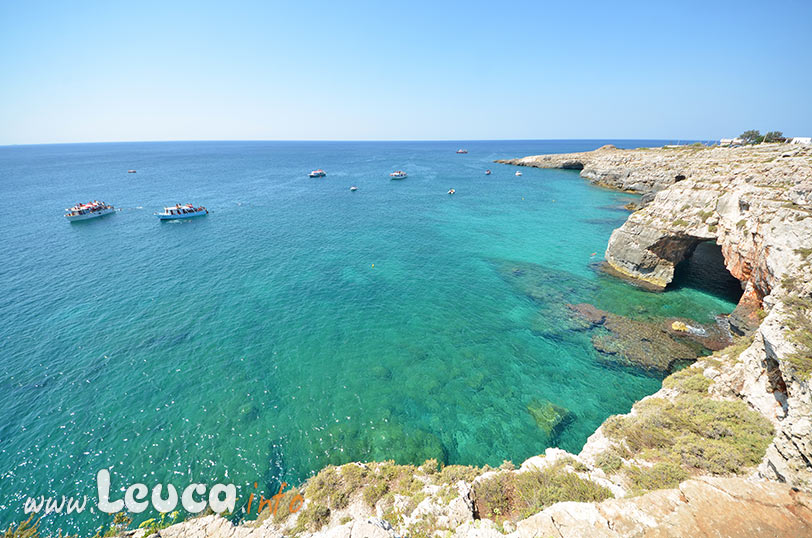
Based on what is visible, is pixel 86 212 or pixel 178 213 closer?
pixel 86 212

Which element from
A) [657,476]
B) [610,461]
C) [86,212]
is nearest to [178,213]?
[86,212]

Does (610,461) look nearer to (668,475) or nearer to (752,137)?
(668,475)

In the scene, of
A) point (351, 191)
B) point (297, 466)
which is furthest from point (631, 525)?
point (351, 191)

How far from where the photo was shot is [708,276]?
35.8 m

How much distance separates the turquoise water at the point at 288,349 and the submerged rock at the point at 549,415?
0.51m

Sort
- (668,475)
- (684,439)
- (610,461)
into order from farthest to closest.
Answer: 1. (684,439)
2. (610,461)
3. (668,475)

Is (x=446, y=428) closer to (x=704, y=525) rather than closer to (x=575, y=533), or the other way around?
(x=575, y=533)

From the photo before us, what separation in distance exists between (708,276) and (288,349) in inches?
1880

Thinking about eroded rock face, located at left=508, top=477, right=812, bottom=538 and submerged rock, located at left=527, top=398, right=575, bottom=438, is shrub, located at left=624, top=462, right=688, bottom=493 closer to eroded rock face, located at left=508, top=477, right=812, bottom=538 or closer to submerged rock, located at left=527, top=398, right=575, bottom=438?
eroded rock face, located at left=508, top=477, right=812, bottom=538

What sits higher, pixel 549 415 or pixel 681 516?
pixel 681 516

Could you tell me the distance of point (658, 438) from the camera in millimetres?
14219

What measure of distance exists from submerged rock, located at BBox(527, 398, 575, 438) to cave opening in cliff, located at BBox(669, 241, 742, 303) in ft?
81.5

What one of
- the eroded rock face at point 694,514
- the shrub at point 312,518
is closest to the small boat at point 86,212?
the shrub at point 312,518

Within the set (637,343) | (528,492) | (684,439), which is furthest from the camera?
(637,343)
